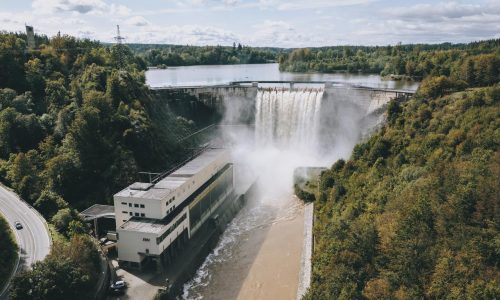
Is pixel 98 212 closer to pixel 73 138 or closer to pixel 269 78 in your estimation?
pixel 73 138

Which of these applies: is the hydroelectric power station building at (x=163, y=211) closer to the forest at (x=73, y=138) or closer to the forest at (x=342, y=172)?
the forest at (x=73, y=138)

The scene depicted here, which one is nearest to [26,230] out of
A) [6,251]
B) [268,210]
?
[6,251]

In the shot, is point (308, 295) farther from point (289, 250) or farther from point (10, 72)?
point (10, 72)

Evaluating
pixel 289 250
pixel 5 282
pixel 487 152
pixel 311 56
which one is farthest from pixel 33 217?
pixel 311 56

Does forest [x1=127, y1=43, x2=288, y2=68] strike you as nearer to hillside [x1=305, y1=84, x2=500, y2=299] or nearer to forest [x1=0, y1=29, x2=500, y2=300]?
forest [x1=0, y1=29, x2=500, y2=300]

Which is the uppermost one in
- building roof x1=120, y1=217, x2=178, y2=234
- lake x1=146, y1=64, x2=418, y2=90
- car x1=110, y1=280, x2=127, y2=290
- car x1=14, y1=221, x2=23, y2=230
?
lake x1=146, y1=64, x2=418, y2=90

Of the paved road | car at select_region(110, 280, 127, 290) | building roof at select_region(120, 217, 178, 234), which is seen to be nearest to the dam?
car at select_region(110, 280, 127, 290)

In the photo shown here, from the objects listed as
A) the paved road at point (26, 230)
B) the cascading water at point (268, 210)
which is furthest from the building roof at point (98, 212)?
the cascading water at point (268, 210)
